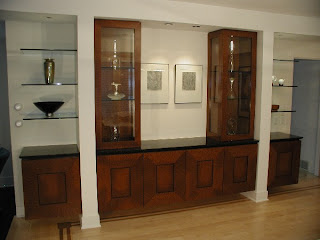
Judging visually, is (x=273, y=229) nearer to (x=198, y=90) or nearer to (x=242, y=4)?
(x=198, y=90)

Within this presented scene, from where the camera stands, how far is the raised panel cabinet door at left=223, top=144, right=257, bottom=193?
3637 mm

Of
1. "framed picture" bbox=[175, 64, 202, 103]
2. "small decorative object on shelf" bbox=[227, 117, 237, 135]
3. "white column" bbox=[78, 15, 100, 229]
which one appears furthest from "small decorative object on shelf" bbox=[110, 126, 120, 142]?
"small decorative object on shelf" bbox=[227, 117, 237, 135]

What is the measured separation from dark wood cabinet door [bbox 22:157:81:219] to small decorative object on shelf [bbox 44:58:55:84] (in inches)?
34.6

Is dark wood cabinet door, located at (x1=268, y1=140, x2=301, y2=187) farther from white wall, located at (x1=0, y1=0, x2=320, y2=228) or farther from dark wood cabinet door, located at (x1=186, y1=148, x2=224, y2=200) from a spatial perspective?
white wall, located at (x1=0, y1=0, x2=320, y2=228)

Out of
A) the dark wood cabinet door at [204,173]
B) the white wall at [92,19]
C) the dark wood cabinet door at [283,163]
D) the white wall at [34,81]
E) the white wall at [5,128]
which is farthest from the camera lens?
the white wall at [5,128]

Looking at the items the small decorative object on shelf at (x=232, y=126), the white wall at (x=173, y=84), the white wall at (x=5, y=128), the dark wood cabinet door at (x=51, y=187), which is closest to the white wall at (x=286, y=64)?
the small decorative object on shelf at (x=232, y=126)

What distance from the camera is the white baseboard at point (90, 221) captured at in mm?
3070

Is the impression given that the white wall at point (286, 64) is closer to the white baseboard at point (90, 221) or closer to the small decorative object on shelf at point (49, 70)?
the white baseboard at point (90, 221)

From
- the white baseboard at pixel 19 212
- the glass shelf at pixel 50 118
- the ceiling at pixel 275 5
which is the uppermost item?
the ceiling at pixel 275 5

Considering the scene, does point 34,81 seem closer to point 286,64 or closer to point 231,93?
point 231,93

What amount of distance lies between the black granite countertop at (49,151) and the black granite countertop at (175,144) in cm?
32

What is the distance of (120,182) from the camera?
10.4ft

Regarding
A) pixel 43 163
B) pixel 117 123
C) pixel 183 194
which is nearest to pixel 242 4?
pixel 117 123

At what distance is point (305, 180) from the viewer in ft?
15.2
